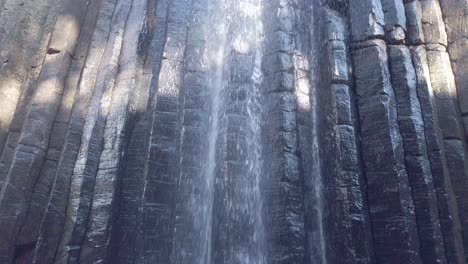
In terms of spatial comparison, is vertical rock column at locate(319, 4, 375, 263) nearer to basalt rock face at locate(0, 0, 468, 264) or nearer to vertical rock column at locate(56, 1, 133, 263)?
basalt rock face at locate(0, 0, 468, 264)

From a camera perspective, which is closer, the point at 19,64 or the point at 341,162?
the point at 341,162

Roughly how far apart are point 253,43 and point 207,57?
851 mm

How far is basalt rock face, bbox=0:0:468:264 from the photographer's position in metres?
4.88

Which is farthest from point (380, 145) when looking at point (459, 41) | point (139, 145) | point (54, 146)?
point (54, 146)

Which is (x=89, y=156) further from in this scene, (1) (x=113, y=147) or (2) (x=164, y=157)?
(2) (x=164, y=157)

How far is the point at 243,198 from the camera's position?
5129 millimetres

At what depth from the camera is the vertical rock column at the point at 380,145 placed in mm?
4672

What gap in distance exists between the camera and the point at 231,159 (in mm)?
5219

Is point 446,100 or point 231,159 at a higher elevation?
point 446,100

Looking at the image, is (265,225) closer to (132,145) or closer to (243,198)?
(243,198)

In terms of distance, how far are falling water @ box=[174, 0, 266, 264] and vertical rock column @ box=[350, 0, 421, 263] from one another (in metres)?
A: 1.58

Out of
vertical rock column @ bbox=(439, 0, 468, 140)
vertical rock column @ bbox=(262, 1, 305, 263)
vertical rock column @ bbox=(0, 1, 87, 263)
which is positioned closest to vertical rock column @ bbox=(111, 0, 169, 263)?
vertical rock column @ bbox=(0, 1, 87, 263)

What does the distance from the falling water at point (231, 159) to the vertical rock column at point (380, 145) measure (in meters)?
1.58

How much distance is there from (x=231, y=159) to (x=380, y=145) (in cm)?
215
